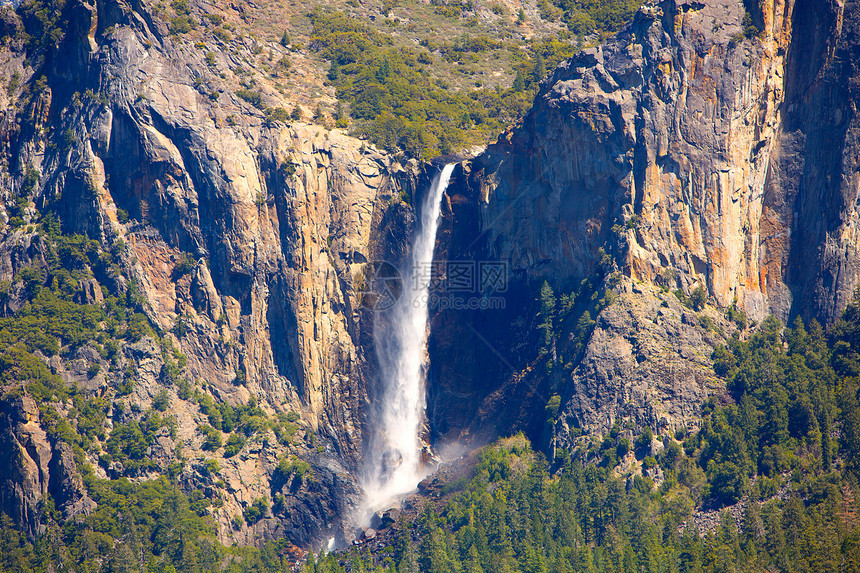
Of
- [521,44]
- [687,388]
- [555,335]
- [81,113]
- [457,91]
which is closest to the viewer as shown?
[687,388]

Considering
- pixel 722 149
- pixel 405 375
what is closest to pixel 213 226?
pixel 405 375

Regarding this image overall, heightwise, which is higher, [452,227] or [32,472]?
[452,227]

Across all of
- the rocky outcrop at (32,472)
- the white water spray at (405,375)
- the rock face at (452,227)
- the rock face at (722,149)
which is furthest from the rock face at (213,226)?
the rock face at (722,149)

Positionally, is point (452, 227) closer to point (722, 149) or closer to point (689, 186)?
point (689, 186)

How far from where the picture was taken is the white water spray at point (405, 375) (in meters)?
117

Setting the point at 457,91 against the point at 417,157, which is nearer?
the point at 417,157

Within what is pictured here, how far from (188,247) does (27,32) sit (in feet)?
110

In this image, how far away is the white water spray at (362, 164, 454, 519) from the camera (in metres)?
117

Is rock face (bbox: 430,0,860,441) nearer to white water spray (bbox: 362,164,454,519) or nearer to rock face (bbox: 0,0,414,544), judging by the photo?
white water spray (bbox: 362,164,454,519)

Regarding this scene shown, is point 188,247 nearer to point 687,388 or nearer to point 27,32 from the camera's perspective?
point 27,32

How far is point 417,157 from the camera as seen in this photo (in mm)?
124562

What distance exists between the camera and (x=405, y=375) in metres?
120

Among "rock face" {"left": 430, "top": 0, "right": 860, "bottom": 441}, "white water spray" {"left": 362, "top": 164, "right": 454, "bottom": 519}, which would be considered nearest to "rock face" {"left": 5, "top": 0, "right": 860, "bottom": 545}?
"rock face" {"left": 430, "top": 0, "right": 860, "bottom": 441}

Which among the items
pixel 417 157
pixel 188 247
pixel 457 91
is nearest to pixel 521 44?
pixel 457 91
